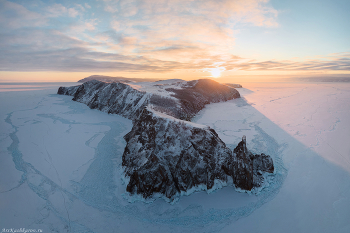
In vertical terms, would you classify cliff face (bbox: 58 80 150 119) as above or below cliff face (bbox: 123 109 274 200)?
above

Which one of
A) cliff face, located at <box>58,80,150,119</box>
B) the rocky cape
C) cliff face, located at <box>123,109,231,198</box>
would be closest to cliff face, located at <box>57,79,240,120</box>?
cliff face, located at <box>58,80,150,119</box>

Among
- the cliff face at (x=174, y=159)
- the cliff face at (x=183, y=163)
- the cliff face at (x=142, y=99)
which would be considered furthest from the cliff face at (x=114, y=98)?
the cliff face at (x=183, y=163)

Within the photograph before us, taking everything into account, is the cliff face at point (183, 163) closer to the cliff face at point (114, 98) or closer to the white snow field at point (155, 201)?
the white snow field at point (155, 201)

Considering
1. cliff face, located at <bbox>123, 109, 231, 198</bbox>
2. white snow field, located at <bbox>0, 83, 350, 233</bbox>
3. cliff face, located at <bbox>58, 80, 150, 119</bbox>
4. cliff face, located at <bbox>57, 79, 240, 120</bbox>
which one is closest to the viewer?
white snow field, located at <bbox>0, 83, 350, 233</bbox>

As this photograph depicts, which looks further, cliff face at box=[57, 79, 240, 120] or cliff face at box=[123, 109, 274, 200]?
cliff face at box=[57, 79, 240, 120]

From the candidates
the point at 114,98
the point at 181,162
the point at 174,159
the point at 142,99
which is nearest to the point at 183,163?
the point at 181,162

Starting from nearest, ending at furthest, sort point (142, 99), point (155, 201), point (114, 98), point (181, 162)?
point (155, 201) → point (181, 162) → point (142, 99) → point (114, 98)

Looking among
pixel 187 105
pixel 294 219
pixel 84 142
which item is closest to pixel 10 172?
pixel 84 142

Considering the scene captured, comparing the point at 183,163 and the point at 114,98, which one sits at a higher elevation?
the point at 114,98

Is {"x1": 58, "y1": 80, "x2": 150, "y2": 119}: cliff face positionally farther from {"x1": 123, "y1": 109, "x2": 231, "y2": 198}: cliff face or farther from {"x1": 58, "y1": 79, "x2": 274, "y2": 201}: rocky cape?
{"x1": 123, "y1": 109, "x2": 231, "y2": 198}: cliff face

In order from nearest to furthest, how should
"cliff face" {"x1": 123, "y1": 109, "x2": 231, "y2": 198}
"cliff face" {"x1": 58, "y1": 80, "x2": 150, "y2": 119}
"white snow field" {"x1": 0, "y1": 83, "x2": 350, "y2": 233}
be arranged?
"white snow field" {"x1": 0, "y1": 83, "x2": 350, "y2": 233} < "cliff face" {"x1": 123, "y1": 109, "x2": 231, "y2": 198} < "cliff face" {"x1": 58, "y1": 80, "x2": 150, "y2": 119}

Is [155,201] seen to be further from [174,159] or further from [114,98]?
[114,98]
